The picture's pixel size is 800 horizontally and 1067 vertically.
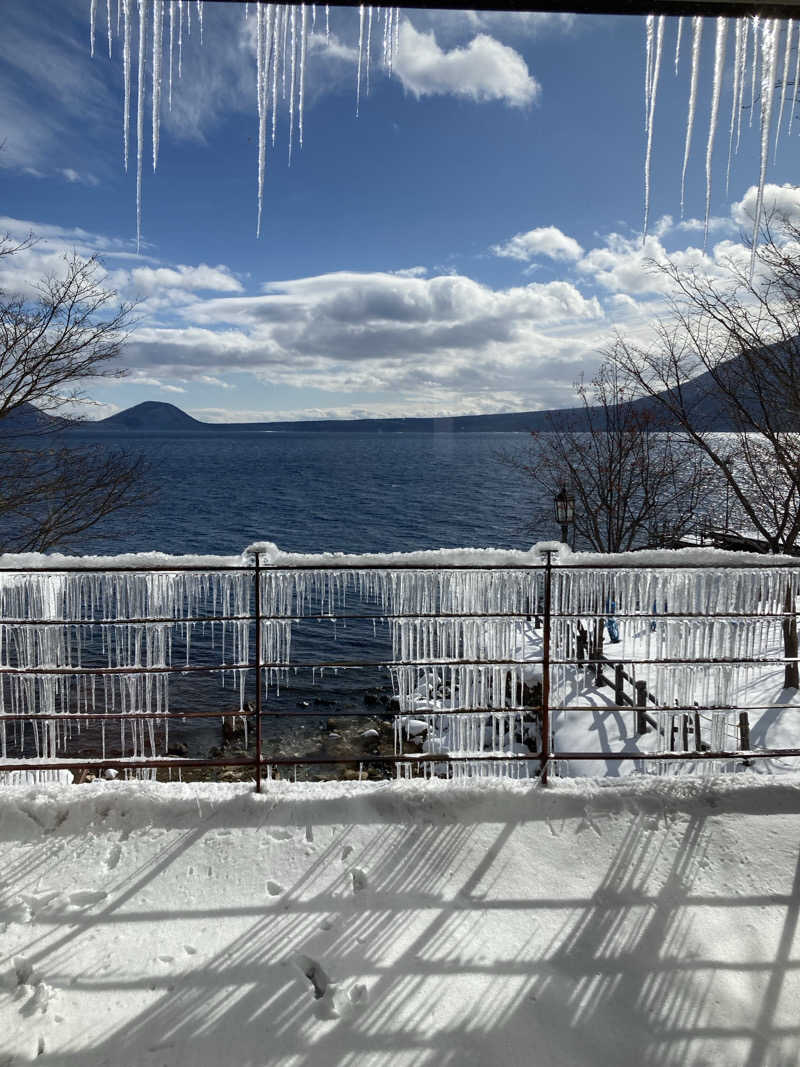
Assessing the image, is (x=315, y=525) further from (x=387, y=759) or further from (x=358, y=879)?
(x=358, y=879)

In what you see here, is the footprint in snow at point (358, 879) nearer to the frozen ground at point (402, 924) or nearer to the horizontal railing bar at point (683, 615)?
the frozen ground at point (402, 924)

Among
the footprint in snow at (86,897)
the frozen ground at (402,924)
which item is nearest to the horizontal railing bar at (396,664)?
the frozen ground at (402,924)

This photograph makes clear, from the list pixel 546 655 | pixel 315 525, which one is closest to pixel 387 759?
pixel 546 655

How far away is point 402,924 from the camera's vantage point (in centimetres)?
215

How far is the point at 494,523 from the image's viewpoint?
35.7m

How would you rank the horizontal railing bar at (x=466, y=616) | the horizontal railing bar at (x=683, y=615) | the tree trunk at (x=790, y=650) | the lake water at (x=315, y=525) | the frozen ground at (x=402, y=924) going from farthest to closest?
the lake water at (x=315, y=525), the tree trunk at (x=790, y=650), the horizontal railing bar at (x=683, y=615), the horizontal railing bar at (x=466, y=616), the frozen ground at (x=402, y=924)

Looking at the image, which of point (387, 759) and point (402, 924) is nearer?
point (402, 924)

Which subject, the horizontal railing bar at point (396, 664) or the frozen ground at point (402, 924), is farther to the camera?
the horizontal railing bar at point (396, 664)

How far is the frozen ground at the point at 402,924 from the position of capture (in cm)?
175

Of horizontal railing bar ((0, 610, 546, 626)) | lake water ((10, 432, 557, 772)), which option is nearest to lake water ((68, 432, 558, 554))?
lake water ((10, 432, 557, 772))

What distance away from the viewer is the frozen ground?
5.76 ft

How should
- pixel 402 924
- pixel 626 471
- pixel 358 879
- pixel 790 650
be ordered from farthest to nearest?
1. pixel 626 471
2. pixel 790 650
3. pixel 358 879
4. pixel 402 924

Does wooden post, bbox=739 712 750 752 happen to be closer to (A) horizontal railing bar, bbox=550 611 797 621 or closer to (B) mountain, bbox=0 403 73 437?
(A) horizontal railing bar, bbox=550 611 797 621

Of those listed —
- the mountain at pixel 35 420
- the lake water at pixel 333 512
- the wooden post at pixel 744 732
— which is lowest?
the wooden post at pixel 744 732
